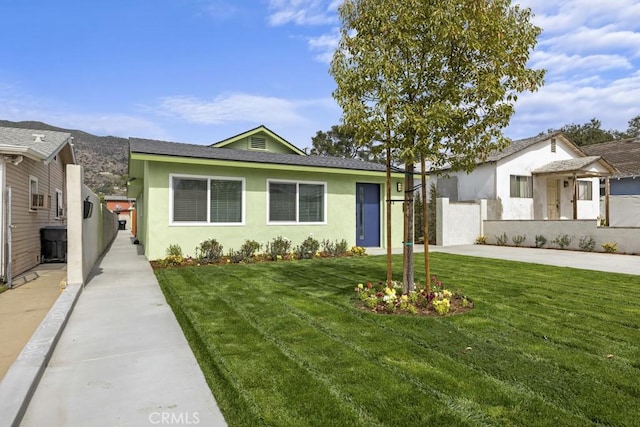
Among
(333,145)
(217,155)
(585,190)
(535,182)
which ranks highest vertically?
(333,145)

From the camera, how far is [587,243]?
14477 mm

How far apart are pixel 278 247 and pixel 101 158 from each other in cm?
8069

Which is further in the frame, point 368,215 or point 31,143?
point 368,215

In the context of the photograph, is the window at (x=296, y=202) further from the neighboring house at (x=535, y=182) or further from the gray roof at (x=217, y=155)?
the neighboring house at (x=535, y=182)

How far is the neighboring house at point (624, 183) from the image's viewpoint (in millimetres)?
20062

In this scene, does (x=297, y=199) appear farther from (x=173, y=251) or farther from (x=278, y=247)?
(x=173, y=251)

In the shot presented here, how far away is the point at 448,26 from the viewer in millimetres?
4871

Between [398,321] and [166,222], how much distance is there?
25.5 ft

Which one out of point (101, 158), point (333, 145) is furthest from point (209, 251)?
point (101, 158)

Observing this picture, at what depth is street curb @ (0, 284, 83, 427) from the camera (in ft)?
8.56

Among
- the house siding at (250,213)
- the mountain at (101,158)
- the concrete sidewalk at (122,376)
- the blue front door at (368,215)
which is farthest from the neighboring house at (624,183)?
the mountain at (101,158)

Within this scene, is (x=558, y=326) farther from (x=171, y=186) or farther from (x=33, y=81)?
(x=33, y=81)

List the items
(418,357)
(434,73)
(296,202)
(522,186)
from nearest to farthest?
(418,357), (434,73), (296,202), (522,186)

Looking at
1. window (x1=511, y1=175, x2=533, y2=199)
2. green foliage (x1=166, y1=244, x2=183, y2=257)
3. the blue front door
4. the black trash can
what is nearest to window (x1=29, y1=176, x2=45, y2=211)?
the black trash can
